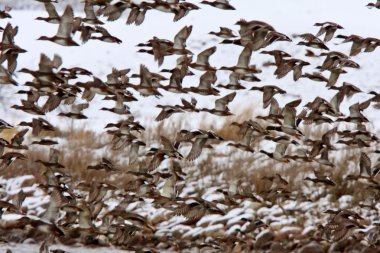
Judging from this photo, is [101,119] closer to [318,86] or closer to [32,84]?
[318,86]

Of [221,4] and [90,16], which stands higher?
[221,4]

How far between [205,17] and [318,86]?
4.26 meters

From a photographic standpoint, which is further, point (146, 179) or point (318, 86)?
point (318, 86)

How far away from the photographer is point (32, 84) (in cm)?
696

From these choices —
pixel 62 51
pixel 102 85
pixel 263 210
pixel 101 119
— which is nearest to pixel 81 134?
pixel 101 119

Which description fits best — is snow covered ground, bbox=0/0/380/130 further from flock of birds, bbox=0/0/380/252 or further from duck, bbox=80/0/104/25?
duck, bbox=80/0/104/25

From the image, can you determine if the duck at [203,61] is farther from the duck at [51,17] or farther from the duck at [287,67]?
the duck at [51,17]

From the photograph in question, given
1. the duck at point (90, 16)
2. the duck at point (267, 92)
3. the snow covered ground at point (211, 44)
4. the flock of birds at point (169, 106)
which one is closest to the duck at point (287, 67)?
the flock of birds at point (169, 106)

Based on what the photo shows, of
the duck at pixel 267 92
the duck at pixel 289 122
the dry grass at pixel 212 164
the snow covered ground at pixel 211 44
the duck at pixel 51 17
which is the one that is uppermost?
the duck at pixel 51 17

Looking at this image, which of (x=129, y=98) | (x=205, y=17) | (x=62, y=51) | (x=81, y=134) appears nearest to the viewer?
(x=129, y=98)

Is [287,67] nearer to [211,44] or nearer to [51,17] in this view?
[51,17]

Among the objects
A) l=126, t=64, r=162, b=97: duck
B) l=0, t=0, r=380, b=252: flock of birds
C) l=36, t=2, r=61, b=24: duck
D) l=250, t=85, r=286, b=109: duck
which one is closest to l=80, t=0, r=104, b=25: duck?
l=0, t=0, r=380, b=252: flock of birds

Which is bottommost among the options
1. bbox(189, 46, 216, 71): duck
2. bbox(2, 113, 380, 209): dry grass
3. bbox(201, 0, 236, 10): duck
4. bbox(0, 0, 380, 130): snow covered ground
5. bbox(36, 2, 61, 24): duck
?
bbox(2, 113, 380, 209): dry grass

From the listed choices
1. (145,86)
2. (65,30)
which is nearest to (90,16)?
(65,30)
